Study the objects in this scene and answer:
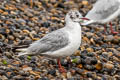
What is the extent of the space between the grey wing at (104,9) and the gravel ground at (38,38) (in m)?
0.51

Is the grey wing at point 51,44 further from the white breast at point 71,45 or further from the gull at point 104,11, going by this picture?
the gull at point 104,11

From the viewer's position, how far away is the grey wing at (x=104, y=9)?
32.0ft

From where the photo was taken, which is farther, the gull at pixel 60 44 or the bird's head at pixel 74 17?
the bird's head at pixel 74 17

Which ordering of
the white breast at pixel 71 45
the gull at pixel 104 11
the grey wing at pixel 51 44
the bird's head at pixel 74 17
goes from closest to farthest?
the white breast at pixel 71 45 < the grey wing at pixel 51 44 < the bird's head at pixel 74 17 < the gull at pixel 104 11

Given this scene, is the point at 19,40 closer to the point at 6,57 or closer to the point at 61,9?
the point at 6,57

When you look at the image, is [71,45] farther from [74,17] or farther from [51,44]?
[74,17]

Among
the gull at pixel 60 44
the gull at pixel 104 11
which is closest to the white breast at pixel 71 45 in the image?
the gull at pixel 60 44

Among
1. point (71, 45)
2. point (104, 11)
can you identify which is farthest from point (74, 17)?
point (104, 11)

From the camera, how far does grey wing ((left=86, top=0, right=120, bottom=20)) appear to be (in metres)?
9.75

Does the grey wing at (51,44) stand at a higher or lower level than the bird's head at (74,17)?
lower

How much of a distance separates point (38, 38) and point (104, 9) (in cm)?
269

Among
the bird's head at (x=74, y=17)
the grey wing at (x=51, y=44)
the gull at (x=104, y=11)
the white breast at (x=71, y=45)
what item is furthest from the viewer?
the gull at (x=104, y=11)

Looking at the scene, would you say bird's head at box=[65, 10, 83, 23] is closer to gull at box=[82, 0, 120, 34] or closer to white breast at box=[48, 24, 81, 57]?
white breast at box=[48, 24, 81, 57]

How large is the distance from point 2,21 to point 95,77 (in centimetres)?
337
